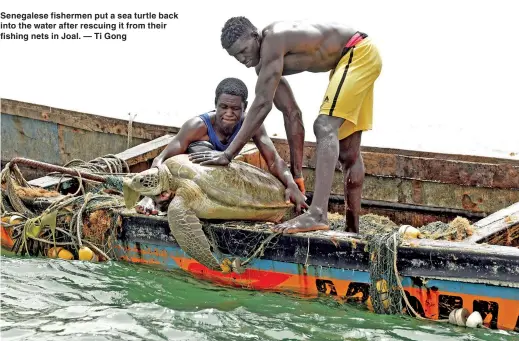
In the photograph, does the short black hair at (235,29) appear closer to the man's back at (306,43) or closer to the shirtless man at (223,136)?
the man's back at (306,43)

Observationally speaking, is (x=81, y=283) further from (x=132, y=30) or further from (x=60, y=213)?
(x=132, y=30)

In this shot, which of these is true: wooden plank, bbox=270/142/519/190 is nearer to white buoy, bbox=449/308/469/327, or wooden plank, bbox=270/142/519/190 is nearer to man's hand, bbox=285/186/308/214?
man's hand, bbox=285/186/308/214

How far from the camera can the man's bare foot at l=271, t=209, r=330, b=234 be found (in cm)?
592

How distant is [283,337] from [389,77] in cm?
1280

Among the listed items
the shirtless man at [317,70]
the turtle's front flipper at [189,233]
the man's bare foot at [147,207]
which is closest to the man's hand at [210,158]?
the shirtless man at [317,70]

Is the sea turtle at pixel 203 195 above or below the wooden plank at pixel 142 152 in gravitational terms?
below

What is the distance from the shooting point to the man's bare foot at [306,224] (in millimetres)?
5922

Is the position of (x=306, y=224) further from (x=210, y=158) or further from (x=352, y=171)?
(x=210, y=158)

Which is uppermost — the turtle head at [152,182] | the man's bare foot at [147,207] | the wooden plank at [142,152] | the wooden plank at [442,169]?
the wooden plank at [142,152]

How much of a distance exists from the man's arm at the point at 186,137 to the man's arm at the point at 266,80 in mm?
695

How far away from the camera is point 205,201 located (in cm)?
618

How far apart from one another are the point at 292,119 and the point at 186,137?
0.93 meters

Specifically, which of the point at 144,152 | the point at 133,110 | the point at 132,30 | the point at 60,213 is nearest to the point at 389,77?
the point at 133,110

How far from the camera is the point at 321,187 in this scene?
19.6 ft
